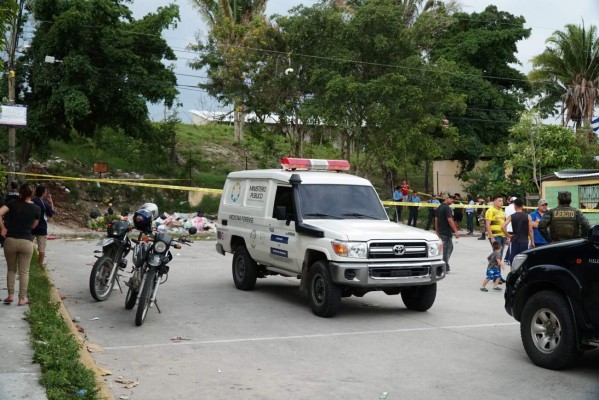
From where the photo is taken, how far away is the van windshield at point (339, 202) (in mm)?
11523

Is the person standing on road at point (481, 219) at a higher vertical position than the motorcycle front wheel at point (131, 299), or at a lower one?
higher

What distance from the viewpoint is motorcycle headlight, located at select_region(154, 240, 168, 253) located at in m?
9.91

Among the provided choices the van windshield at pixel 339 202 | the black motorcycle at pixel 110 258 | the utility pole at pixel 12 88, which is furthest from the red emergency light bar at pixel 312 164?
the utility pole at pixel 12 88

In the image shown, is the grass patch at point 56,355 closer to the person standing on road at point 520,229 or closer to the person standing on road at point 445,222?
the person standing on road at point 445,222

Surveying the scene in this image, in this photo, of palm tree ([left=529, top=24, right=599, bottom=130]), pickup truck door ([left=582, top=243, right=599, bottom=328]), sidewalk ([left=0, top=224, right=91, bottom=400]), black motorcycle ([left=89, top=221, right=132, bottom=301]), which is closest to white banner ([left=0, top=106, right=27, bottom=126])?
black motorcycle ([left=89, top=221, right=132, bottom=301])

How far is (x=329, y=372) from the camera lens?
7445mm

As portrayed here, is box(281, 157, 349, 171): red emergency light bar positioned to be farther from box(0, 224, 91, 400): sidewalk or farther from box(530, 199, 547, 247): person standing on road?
box(0, 224, 91, 400): sidewalk

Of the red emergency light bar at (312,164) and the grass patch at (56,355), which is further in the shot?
the red emergency light bar at (312,164)

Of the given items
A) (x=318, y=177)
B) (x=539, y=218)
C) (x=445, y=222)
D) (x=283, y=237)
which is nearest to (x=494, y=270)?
(x=445, y=222)

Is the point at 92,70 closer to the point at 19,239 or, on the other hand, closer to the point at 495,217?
the point at 495,217

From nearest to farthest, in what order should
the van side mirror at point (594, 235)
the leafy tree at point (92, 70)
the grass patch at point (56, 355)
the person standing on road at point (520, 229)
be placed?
the grass patch at point (56, 355), the van side mirror at point (594, 235), the person standing on road at point (520, 229), the leafy tree at point (92, 70)

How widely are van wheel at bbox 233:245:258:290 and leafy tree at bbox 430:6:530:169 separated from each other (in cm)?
3102

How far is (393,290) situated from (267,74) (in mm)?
22902

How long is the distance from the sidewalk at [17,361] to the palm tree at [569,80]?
3794 centimetres
